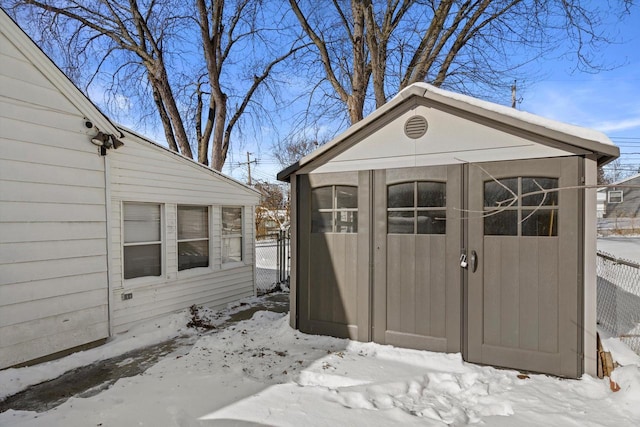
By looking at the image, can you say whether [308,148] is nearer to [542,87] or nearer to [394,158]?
[542,87]

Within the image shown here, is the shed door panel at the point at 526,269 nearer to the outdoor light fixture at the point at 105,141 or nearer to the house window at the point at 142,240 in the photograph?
the outdoor light fixture at the point at 105,141

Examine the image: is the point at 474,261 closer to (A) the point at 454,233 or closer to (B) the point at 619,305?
(A) the point at 454,233

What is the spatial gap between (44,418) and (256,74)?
12.9 metres

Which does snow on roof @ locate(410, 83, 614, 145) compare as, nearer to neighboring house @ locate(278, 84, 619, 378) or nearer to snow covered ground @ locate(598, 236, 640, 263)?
neighboring house @ locate(278, 84, 619, 378)

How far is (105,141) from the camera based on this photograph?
4.78m

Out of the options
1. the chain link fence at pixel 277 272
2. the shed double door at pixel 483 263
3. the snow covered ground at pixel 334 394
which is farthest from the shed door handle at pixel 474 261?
the chain link fence at pixel 277 272

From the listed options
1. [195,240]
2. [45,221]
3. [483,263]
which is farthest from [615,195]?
[45,221]

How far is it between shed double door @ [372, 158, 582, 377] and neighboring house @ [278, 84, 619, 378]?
0.04 ft

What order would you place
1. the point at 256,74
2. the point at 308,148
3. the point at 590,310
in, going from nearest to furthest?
the point at 590,310 → the point at 256,74 → the point at 308,148

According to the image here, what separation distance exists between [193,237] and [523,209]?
552 cm

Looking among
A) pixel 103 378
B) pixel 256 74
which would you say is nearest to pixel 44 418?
pixel 103 378

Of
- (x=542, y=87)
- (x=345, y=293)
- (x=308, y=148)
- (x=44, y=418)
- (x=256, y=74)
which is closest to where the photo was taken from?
(x=44, y=418)

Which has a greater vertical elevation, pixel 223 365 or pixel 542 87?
pixel 542 87

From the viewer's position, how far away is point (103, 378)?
3.75 m
